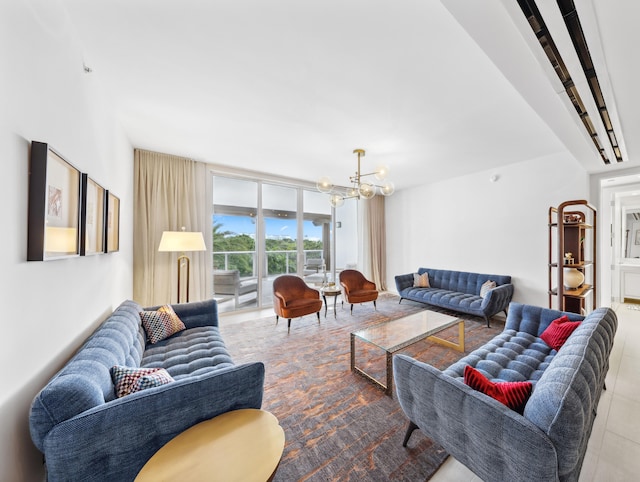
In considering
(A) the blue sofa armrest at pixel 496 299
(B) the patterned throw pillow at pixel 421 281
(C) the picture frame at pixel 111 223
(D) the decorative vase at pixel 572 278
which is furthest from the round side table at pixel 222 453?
(B) the patterned throw pillow at pixel 421 281

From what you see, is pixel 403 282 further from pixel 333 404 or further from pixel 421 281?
pixel 333 404

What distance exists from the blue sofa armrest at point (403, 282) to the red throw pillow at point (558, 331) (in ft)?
9.17

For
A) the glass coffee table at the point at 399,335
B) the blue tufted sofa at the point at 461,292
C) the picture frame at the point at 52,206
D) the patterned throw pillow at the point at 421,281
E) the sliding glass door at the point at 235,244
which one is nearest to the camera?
the picture frame at the point at 52,206

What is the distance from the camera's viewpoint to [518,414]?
1042mm

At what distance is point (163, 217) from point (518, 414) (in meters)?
4.27

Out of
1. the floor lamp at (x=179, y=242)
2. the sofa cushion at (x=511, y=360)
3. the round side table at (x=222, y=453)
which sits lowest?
the sofa cushion at (x=511, y=360)

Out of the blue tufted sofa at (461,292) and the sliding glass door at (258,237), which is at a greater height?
the sliding glass door at (258,237)

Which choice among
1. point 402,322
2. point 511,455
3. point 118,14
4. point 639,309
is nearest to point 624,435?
point 511,455

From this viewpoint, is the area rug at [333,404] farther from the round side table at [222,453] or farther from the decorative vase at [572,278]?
the decorative vase at [572,278]

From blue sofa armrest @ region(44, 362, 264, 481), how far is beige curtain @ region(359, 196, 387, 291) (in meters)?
5.10

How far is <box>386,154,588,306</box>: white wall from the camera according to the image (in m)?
3.75

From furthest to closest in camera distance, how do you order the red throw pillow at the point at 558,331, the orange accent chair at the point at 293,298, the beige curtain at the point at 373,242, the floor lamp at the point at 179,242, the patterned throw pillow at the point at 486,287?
the beige curtain at the point at 373,242
the patterned throw pillow at the point at 486,287
the orange accent chair at the point at 293,298
the floor lamp at the point at 179,242
the red throw pillow at the point at 558,331

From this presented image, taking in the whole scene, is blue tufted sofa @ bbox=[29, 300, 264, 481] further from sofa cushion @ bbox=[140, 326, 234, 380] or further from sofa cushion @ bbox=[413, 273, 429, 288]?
sofa cushion @ bbox=[413, 273, 429, 288]

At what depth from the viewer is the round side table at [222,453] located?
901 mm
